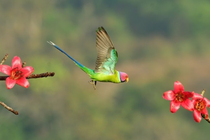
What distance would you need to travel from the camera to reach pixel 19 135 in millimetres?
54656

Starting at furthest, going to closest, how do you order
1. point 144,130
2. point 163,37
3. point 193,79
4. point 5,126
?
point 163,37, point 193,79, point 144,130, point 5,126

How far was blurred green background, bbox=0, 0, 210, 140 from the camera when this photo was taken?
56469 mm

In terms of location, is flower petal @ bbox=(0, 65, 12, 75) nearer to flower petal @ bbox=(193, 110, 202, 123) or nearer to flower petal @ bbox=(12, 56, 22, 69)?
flower petal @ bbox=(12, 56, 22, 69)

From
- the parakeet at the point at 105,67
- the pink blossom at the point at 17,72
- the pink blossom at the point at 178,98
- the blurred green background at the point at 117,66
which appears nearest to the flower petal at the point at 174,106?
the pink blossom at the point at 178,98

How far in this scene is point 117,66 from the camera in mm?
65438

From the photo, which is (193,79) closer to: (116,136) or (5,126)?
(116,136)

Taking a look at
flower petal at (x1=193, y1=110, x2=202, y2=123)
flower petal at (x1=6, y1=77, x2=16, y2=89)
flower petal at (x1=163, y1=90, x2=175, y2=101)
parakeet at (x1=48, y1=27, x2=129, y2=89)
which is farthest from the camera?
parakeet at (x1=48, y1=27, x2=129, y2=89)

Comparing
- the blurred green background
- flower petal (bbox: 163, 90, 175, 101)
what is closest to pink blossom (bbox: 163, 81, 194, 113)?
flower petal (bbox: 163, 90, 175, 101)

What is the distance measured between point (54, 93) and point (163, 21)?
21548mm

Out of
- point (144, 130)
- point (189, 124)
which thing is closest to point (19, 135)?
point (144, 130)

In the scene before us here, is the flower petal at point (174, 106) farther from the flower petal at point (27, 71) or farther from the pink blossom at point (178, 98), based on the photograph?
the flower petal at point (27, 71)

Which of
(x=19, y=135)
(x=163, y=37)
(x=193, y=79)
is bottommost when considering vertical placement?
(x=19, y=135)

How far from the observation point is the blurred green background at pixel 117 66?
56469 mm

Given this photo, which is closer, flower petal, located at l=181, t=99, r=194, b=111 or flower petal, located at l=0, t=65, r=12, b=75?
flower petal, located at l=0, t=65, r=12, b=75
